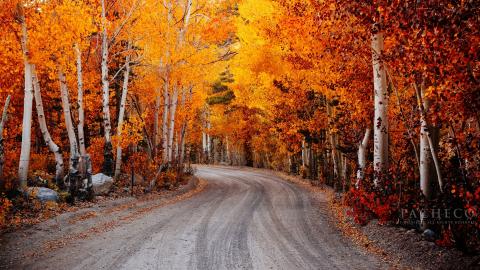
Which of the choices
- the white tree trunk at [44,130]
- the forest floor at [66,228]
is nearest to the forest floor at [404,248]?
the forest floor at [66,228]

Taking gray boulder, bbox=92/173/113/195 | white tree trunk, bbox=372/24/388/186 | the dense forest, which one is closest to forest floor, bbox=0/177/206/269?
gray boulder, bbox=92/173/113/195

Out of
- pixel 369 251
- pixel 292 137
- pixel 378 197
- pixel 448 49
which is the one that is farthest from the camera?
pixel 292 137

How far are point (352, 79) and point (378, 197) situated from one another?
4.53 metres

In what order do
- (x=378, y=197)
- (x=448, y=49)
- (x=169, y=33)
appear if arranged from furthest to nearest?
(x=169, y=33)
(x=378, y=197)
(x=448, y=49)

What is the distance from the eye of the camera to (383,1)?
260 inches

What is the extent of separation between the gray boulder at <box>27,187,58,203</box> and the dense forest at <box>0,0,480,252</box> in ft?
1.12

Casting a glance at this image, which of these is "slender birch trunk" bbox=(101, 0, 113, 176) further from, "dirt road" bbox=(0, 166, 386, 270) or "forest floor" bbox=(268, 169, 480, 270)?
"forest floor" bbox=(268, 169, 480, 270)

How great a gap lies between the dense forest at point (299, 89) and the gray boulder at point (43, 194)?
34cm

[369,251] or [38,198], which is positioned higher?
[38,198]

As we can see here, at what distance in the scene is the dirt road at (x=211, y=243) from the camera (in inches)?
299

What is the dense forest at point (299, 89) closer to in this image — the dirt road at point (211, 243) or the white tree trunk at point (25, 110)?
the white tree trunk at point (25, 110)

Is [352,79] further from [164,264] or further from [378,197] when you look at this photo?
[164,264]

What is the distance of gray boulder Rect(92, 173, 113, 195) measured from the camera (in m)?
15.5

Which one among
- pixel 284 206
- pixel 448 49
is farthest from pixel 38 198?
pixel 448 49
